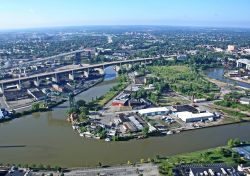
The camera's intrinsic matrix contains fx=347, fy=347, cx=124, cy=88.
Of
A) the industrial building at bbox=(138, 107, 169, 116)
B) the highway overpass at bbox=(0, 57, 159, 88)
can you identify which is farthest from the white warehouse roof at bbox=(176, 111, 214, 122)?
the highway overpass at bbox=(0, 57, 159, 88)

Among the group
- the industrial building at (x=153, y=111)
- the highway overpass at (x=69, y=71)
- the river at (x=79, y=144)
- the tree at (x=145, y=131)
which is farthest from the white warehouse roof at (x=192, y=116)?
the highway overpass at (x=69, y=71)

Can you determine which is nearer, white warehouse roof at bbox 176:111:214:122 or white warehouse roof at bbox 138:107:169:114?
white warehouse roof at bbox 176:111:214:122

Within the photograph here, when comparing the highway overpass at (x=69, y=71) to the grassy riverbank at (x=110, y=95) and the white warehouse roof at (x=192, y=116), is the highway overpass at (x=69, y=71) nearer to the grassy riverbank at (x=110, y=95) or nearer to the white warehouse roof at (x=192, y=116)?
the grassy riverbank at (x=110, y=95)

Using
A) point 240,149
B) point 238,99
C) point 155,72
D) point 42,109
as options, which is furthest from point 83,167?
point 155,72

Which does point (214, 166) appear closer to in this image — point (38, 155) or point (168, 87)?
point (38, 155)

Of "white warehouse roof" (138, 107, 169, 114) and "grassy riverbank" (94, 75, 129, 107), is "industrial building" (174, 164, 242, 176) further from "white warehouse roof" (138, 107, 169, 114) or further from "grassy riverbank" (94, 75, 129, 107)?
"grassy riverbank" (94, 75, 129, 107)

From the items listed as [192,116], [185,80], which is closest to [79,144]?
[192,116]
